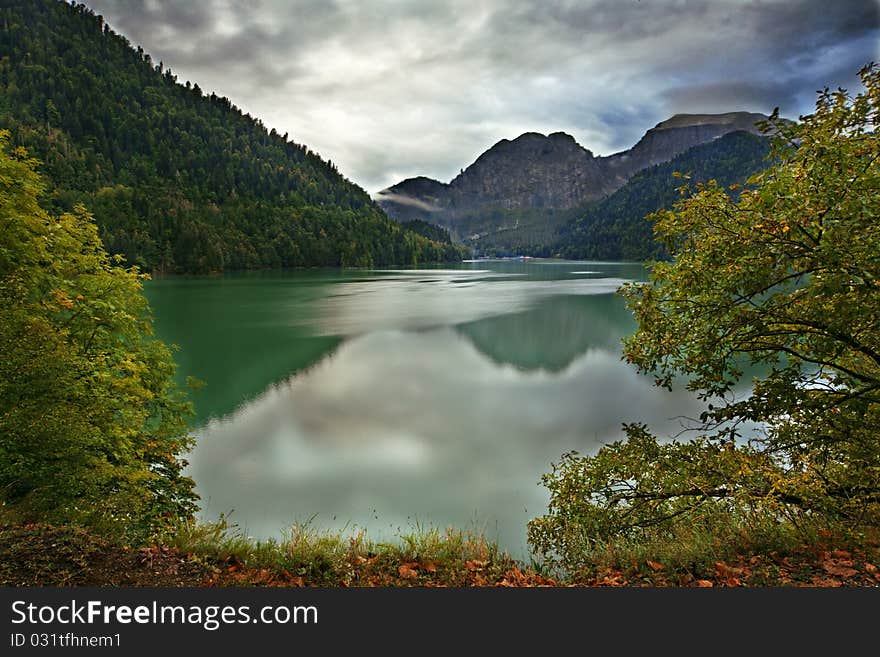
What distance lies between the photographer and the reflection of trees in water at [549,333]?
1262 inches

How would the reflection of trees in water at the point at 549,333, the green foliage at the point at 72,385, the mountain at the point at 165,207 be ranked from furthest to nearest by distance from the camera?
the mountain at the point at 165,207, the reflection of trees in water at the point at 549,333, the green foliage at the point at 72,385

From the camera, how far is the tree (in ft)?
16.2

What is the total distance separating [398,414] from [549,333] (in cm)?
2334

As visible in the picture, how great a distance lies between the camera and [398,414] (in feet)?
65.8

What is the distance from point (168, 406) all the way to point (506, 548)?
8.71 metres

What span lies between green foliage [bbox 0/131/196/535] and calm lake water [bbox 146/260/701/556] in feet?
12.9

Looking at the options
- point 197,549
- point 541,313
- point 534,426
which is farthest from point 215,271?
point 197,549

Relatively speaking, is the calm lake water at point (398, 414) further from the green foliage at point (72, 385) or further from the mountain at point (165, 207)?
the mountain at point (165, 207)

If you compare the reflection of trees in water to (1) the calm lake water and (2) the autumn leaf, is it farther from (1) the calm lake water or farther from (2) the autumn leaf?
(2) the autumn leaf

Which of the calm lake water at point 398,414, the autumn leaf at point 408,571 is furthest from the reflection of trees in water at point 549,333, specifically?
the autumn leaf at point 408,571

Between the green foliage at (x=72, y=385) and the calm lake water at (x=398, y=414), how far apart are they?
394 centimetres

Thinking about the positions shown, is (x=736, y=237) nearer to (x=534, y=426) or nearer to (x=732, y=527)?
(x=732, y=527)

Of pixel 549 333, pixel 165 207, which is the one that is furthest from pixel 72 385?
pixel 165 207

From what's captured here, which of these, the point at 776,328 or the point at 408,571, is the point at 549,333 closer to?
the point at 776,328
